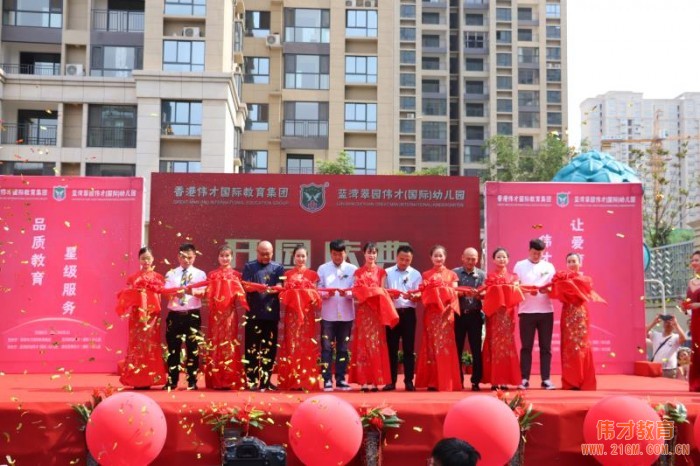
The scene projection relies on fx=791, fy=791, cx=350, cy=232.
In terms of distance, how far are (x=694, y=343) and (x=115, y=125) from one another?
52.2 feet

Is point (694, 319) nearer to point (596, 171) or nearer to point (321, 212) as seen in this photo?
point (596, 171)

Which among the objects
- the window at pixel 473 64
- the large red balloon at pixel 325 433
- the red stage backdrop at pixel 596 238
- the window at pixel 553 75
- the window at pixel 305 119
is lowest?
the large red balloon at pixel 325 433

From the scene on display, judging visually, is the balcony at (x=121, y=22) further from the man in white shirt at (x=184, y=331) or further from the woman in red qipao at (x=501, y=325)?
the woman in red qipao at (x=501, y=325)

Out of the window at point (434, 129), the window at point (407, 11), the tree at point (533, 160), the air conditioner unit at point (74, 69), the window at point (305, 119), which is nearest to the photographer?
the air conditioner unit at point (74, 69)

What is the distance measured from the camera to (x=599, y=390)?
5504 mm

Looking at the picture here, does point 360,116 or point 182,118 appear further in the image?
point 360,116

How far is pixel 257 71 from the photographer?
25484 millimetres

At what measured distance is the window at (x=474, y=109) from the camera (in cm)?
3753

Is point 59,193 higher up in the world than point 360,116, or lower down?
lower down

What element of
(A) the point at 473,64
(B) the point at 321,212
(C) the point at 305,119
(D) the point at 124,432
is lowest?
(D) the point at 124,432

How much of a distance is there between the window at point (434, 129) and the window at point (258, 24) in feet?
41.2

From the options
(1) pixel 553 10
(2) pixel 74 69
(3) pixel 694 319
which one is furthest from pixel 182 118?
(1) pixel 553 10

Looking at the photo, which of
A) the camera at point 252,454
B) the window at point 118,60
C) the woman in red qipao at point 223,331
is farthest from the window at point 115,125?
the camera at point 252,454

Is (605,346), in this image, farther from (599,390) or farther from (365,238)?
(365,238)
